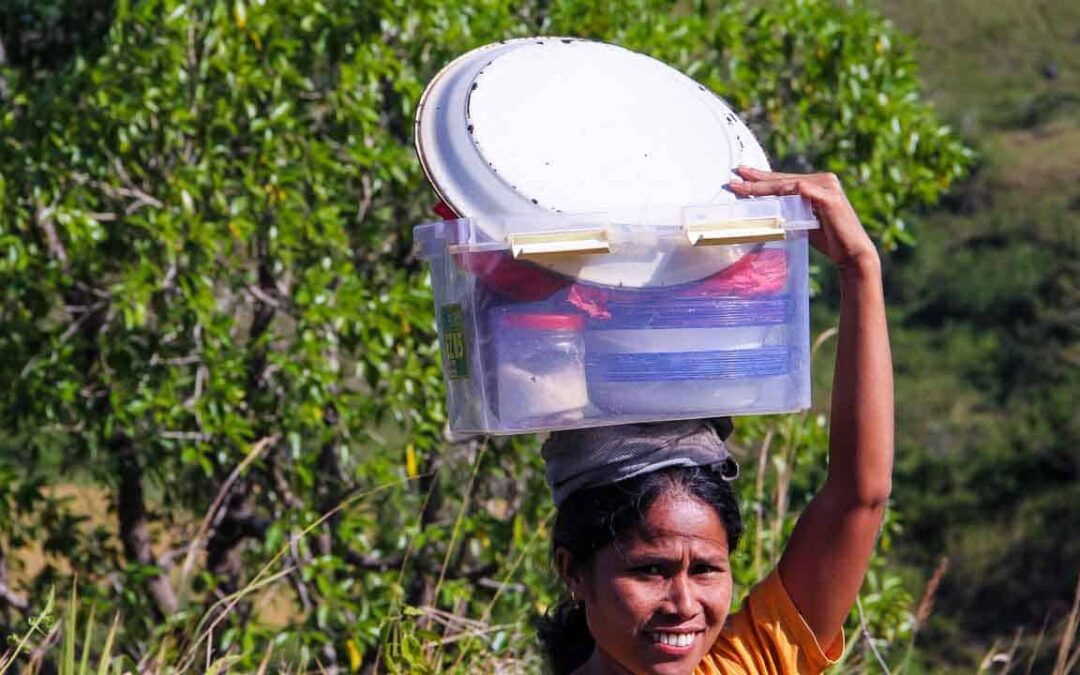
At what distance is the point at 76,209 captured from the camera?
4273 millimetres

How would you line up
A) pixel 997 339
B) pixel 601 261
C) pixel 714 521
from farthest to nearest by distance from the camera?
1. pixel 997 339
2. pixel 714 521
3. pixel 601 261

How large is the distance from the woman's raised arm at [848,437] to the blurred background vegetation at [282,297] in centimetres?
168

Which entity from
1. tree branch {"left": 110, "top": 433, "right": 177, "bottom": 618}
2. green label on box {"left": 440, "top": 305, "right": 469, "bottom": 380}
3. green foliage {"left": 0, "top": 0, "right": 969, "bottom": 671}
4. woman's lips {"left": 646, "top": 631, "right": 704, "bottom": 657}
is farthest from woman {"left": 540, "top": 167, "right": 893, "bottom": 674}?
tree branch {"left": 110, "top": 433, "right": 177, "bottom": 618}

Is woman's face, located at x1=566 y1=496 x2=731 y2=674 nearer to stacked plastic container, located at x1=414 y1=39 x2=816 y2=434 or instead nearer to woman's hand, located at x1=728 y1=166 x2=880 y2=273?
→ stacked plastic container, located at x1=414 y1=39 x2=816 y2=434

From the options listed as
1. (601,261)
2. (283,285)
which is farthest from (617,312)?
(283,285)

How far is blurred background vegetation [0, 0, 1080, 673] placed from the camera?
4270 millimetres

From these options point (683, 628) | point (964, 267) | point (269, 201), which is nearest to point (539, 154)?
point (683, 628)

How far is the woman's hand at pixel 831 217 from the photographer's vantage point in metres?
1.84

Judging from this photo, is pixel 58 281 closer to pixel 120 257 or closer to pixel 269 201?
pixel 120 257

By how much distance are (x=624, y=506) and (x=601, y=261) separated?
331 mm

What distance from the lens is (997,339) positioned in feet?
73.2

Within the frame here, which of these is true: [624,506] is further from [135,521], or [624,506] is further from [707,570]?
[135,521]

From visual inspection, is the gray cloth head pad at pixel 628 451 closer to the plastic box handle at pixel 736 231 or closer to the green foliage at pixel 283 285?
the plastic box handle at pixel 736 231

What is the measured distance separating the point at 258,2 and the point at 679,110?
268 cm
